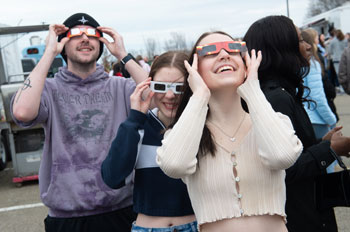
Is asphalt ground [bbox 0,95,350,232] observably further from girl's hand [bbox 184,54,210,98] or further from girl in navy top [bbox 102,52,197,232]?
girl's hand [bbox 184,54,210,98]

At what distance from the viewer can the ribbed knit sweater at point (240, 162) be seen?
67.2 inches

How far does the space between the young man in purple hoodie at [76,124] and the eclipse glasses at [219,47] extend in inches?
37.5

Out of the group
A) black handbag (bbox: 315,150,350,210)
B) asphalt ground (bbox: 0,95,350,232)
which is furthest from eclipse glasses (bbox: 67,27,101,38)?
asphalt ground (bbox: 0,95,350,232)

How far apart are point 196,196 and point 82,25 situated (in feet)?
4.73

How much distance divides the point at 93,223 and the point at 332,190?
1.41m

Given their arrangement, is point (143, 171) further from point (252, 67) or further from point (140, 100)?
point (252, 67)

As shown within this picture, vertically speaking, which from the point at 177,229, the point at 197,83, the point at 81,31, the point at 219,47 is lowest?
the point at 177,229

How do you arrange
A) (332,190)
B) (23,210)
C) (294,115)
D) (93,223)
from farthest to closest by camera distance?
(23,210) < (93,223) < (332,190) < (294,115)

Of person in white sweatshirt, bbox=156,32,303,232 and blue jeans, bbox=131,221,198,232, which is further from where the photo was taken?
blue jeans, bbox=131,221,198,232

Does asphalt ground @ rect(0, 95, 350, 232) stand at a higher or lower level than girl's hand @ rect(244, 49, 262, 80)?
lower

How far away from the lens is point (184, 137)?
173cm

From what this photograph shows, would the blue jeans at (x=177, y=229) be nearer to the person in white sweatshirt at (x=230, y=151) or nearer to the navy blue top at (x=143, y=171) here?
the navy blue top at (x=143, y=171)

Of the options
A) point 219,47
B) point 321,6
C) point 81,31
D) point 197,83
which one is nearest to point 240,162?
point 197,83

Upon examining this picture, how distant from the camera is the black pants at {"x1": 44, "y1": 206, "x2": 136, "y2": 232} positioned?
102 inches
